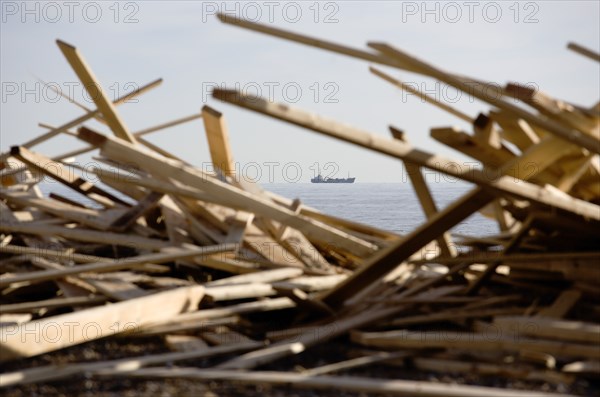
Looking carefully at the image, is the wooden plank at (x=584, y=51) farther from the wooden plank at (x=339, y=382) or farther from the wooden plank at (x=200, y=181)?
the wooden plank at (x=339, y=382)

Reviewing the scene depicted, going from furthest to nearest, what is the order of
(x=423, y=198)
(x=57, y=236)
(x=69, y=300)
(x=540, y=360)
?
(x=57, y=236) < (x=423, y=198) < (x=69, y=300) < (x=540, y=360)

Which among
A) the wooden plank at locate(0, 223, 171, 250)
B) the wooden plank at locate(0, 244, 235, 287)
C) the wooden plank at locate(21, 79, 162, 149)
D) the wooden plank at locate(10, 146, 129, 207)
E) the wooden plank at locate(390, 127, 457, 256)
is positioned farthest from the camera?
the wooden plank at locate(21, 79, 162, 149)

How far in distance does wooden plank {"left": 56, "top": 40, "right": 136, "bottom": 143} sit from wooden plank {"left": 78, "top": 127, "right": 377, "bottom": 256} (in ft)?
6.50

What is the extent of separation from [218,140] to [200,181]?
7.09ft

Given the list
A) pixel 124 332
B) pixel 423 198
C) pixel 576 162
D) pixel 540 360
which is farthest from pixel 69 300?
pixel 576 162

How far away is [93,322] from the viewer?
4.26 meters

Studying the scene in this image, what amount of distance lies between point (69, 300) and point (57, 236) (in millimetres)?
1784

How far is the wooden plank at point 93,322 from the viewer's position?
159 inches

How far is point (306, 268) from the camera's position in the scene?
19.6ft

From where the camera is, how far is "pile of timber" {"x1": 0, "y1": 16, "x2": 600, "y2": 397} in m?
3.93

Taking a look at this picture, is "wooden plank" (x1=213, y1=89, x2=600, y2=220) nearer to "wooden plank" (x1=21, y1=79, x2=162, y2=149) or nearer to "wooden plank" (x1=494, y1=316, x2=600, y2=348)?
"wooden plank" (x1=494, y1=316, x2=600, y2=348)

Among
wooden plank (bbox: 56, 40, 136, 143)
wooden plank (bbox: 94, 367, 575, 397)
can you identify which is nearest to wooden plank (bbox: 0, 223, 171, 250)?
wooden plank (bbox: 56, 40, 136, 143)

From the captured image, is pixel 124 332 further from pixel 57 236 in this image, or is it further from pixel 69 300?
pixel 57 236

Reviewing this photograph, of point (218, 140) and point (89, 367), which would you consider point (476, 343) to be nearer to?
point (89, 367)
